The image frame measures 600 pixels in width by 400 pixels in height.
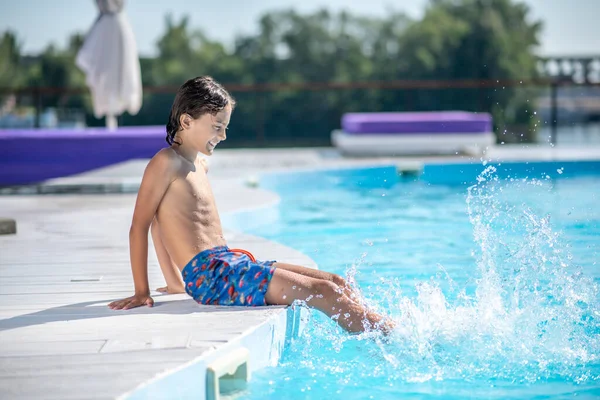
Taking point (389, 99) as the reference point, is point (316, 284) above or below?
above

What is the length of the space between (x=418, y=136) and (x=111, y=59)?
5.04 metres

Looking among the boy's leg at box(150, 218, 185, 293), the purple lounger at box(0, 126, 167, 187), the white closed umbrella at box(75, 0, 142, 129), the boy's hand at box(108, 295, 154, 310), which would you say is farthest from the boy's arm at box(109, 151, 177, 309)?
the white closed umbrella at box(75, 0, 142, 129)

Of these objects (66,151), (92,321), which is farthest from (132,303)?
(66,151)

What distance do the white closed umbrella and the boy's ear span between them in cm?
618

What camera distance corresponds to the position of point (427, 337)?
10.3 ft

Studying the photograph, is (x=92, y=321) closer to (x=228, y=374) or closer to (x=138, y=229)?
(x=138, y=229)

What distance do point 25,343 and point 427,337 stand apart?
1.46m

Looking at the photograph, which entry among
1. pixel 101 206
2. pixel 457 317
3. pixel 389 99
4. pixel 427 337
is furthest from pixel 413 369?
pixel 389 99

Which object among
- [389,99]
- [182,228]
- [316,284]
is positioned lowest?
[389,99]

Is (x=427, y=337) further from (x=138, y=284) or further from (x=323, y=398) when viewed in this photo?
(x=138, y=284)

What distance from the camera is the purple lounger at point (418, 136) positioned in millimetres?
12023

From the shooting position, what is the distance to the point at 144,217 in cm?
308

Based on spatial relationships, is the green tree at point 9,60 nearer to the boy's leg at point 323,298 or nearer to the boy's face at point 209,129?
the boy's face at point 209,129

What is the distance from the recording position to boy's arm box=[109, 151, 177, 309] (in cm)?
306
